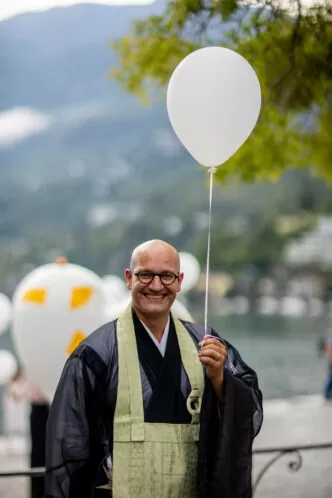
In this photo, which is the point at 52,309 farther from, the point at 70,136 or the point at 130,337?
the point at 70,136

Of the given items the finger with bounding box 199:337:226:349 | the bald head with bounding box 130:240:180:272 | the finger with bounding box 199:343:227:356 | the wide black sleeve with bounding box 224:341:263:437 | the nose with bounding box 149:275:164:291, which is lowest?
the wide black sleeve with bounding box 224:341:263:437

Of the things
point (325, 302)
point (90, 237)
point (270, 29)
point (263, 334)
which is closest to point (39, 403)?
point (270, 29)

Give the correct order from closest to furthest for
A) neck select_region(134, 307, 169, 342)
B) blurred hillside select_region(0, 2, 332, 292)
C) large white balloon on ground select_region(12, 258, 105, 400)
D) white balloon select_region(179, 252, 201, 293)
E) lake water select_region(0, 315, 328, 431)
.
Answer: neck select_region(134, 307, 169, 342) → large white balloon on ground select_region(12, 258, 105, 400) → white balloon select_region(179, 252, 201, 293) → lake water select_region(0, 315, 328, 431) → blurred hillside select_region(0, 2, 332, 292)

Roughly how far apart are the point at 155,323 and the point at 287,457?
19.4ft

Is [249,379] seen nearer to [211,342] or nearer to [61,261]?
[211,342]

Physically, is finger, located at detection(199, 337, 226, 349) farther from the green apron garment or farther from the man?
the green apron garment

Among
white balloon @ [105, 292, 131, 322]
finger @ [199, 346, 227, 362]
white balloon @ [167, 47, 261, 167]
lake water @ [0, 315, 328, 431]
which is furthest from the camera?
lake water @ [0, 315, 328, 431]

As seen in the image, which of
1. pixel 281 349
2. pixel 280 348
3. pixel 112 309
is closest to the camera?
pixel 112 309

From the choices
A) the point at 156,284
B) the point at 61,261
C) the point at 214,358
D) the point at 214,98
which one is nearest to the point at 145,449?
the point at 214,358

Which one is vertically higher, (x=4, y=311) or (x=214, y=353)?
(x=4, y=311)

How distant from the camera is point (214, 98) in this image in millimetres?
2990

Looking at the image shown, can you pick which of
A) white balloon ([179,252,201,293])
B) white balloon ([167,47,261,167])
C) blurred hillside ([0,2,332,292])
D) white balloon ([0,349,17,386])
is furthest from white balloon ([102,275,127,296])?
blurred hillside ([0,2,332,292])

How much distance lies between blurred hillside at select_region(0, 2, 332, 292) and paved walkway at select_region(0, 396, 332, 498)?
66862 mm

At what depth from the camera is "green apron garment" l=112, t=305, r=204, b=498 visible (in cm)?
240
